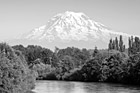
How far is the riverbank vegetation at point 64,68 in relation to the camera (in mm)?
46781

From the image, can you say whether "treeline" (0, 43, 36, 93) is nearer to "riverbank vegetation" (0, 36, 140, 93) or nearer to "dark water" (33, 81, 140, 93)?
"riverbank vegetation" (0, 36, 140, 93)

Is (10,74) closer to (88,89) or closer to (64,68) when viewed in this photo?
(88,89)

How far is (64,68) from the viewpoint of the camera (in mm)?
126125

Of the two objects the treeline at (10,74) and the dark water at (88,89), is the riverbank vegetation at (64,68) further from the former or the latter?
the dark water at (88,89)

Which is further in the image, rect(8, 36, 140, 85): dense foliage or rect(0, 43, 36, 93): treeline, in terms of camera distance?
rect(8, 36, 140, 85): dense foliage

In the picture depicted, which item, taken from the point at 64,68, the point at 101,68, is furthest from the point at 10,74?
the point at 64,68

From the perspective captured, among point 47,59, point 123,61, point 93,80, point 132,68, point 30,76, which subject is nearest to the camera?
point 30,76

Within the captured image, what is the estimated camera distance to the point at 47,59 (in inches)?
6102

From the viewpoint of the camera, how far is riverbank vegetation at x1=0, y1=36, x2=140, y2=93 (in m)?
46.8

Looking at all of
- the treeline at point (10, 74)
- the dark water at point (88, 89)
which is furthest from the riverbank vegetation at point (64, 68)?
the dark water at point (88, 89)

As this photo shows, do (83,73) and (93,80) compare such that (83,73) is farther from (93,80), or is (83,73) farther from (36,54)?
(36,54)

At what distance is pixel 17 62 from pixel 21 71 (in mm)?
1869

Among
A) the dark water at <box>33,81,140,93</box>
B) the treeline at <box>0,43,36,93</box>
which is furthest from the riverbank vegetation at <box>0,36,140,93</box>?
the dark water at <box>33,81,140,93</box>

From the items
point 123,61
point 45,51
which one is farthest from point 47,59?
point 123,61
